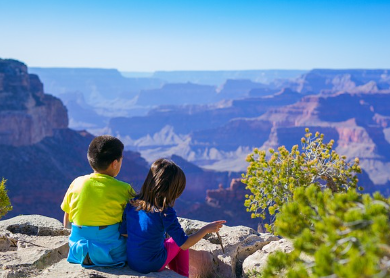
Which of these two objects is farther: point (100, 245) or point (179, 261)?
point (179, 261)

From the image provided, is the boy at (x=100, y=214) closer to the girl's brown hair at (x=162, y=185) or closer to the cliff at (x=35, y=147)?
the girl's brown hair at (x=162, y=185)

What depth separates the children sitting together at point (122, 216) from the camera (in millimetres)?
3906

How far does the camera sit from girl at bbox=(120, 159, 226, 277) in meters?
3.87

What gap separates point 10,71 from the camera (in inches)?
2259

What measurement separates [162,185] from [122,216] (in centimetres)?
71

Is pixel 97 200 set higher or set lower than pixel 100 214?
higher

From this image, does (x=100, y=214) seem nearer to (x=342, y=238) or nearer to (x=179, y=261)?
(x=179, y=261)

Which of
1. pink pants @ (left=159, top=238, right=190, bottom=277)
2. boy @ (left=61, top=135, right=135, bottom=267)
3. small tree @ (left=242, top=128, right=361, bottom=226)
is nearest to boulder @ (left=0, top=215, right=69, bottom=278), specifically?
boy @ (left=61, top=135, right=135, bottom=267)

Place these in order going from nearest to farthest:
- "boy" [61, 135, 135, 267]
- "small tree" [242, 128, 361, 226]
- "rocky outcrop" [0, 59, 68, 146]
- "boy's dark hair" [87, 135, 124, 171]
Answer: "boy's dark hair" [87, 135, 124, 171]
"boy" [61, 135, 135, 267]
"small tree" [242, 128, 361, 226]
"rocky outcrop" [0, 59, 68, 146]

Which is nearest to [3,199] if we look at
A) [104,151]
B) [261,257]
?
[104,151]

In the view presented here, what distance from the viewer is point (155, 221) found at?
12.9 feet

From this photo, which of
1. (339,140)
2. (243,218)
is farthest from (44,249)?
(339,140)

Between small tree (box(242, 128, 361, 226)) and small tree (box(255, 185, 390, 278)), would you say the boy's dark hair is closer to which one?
small tree (box(255, 185, 390, 278))

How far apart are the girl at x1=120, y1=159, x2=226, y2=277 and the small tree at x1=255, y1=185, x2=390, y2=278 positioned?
59.1 inches
